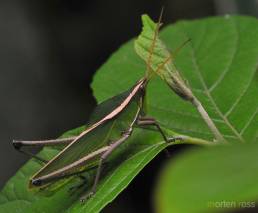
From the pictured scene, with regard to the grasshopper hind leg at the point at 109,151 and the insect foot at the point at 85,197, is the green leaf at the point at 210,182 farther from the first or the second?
the grasshopper hind leg at the point at 109,151

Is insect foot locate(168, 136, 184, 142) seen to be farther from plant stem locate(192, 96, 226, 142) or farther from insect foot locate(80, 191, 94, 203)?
insect foot locate(80, 191, 94, 203)

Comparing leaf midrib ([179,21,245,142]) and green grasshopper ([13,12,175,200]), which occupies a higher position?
green grasshopper ([13,12,175,200])

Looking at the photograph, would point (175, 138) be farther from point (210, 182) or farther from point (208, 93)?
point (210, 182)

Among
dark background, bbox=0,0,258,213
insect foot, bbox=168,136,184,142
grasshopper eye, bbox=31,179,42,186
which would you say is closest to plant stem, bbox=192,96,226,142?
insect foot, bbox=168,136,184,142

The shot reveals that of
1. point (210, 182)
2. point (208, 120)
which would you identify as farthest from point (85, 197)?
point (210, 182)

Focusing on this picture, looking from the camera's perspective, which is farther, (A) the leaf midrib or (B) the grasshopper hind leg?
(A) the leaf midrib

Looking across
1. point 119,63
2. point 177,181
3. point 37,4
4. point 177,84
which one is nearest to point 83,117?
point 37,4

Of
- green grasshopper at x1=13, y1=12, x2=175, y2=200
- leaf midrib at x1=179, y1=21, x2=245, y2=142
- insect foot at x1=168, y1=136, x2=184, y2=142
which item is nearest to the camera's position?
insect foot at x1=168, y1=136, x2=184, y2=142
